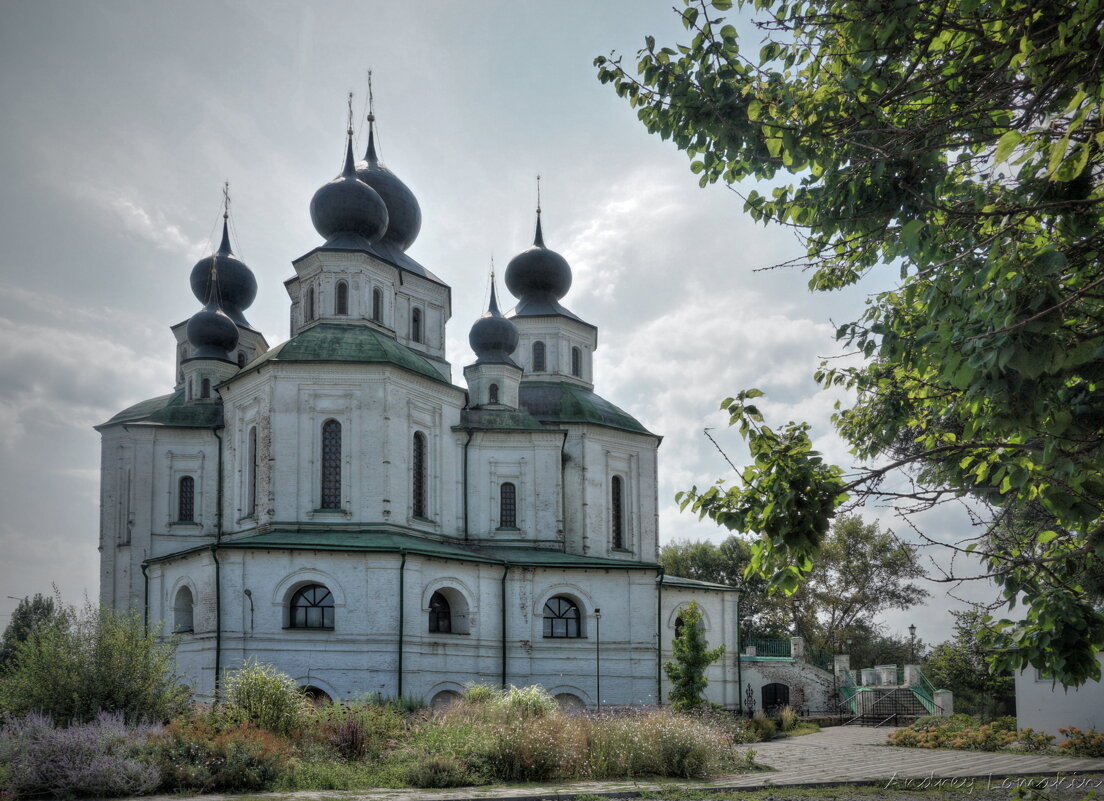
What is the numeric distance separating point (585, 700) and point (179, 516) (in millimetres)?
14697

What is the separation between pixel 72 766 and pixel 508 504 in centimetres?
2006

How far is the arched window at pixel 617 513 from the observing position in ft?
109

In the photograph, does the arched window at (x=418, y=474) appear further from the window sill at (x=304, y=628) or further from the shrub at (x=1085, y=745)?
the shrub at (x=1085, y=745)

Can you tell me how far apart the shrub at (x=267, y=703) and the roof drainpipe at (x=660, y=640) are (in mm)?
14379

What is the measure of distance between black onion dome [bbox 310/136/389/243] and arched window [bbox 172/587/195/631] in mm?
12182

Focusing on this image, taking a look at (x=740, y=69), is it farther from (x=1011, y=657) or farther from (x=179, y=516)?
(x=179, y=516)

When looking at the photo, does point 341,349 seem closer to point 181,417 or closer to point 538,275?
point 181,417

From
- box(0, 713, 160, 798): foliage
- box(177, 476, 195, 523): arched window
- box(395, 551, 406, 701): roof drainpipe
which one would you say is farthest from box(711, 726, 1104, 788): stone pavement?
box(177, 476, 195, 523): arched window

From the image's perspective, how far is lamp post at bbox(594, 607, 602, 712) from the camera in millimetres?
27062

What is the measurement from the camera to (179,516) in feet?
102

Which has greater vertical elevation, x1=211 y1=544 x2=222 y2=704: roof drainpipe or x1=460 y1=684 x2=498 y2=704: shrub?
x1=211 y1=544 x2=222 y2=704: roof drainpipe

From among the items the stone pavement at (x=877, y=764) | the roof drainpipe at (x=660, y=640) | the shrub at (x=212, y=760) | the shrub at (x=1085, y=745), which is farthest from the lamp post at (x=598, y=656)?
the shrub at (x=212, y=760)

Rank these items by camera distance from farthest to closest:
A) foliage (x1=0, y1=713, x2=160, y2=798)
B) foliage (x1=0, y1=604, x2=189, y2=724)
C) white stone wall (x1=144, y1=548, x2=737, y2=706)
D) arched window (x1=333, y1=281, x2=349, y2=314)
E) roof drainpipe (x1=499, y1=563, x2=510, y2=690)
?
1. arched window (x1=333, y1=281, x2=349, y2=314)
2. roof drainpipe (x1=499, y1=563, x2=510, y2=690)
3. white stone wall (x1=144, y1=548, x2=737, y2=706)
4. foliage (x1=0, y1=604, x2=189, y2=724)
5. foliage (x1=0, y1=713, x2=160, y2=798)

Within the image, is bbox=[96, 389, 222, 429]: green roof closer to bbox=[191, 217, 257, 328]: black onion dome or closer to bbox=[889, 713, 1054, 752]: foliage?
bbox=[191, 217, 257, 328]: black onion dome
